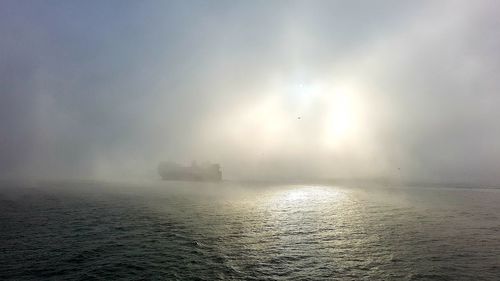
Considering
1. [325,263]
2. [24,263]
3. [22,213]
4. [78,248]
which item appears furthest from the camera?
[22,213]

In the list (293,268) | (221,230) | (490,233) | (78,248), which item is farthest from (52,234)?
(490,233)

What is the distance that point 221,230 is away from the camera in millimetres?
66875

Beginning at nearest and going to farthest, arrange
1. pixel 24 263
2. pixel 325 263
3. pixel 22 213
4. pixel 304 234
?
1. pixel 24 263
2. pixel 325 263
3. pixel 304 234
4. pixel 22 213

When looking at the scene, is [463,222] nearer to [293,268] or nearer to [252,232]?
[252,232]

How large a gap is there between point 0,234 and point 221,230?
4286 centimetres

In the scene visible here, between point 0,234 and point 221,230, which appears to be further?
point 221,230

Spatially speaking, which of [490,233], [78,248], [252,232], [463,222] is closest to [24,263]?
[78,248]

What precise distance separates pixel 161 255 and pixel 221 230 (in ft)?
→ 72.3

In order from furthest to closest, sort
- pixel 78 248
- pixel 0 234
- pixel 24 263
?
pixel 0 234, pixel 78 248, pixel 24 263

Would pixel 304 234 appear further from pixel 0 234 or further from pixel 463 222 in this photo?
pixel 0 234

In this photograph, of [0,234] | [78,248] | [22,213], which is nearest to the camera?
[78,248]

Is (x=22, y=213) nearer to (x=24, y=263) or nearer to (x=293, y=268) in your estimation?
(x=24, y=263)

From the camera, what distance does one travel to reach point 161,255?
46.2 m

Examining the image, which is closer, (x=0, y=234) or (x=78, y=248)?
(x=78, y=248)
